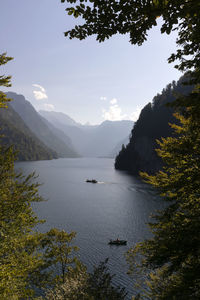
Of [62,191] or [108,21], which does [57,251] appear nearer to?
[108,21]

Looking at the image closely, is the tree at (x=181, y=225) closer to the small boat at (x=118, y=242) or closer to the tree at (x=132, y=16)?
the tree at (x=132, y=16)

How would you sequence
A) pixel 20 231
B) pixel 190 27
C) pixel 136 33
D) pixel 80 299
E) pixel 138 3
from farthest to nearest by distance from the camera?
pixel 80 299
pixel 20 231
pixel 190 27
pixel 136 33
pixel 138 3

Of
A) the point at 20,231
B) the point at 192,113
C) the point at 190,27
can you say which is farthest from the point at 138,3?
the point at 20,231

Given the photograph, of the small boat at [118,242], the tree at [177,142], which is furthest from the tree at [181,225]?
the small boat at [118,242]

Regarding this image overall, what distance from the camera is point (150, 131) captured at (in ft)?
602

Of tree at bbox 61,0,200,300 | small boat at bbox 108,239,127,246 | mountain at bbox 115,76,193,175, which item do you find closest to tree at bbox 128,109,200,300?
tree at bbox 61,0,200,300

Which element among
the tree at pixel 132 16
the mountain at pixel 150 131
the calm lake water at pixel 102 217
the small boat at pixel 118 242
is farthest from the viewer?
the mountain at pixel 150 131

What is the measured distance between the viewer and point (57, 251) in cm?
2989

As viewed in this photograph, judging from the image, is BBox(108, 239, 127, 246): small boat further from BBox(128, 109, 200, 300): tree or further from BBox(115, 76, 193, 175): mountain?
BBox(115, 76, 193, 175): mountain

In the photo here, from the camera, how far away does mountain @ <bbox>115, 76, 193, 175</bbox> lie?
17125 centimetres

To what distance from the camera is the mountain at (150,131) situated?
171 m

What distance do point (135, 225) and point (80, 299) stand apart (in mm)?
46577

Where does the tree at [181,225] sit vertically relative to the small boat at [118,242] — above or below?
above

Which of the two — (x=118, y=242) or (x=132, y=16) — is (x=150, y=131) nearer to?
(x=118, y=242)
